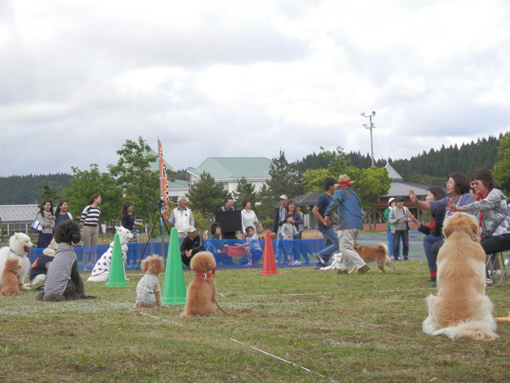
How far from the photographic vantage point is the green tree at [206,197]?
8219cm

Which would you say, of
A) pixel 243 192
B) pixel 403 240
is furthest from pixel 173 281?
pixel 243 192

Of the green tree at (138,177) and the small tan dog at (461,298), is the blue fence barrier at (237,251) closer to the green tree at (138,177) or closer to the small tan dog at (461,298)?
the small tan dog at (461,298)

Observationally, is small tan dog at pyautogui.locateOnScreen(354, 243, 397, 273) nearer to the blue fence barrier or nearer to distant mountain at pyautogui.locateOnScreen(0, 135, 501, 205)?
the blue fence barrier

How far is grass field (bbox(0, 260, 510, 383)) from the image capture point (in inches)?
194

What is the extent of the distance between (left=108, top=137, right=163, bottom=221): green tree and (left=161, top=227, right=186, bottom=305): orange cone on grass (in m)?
46.8

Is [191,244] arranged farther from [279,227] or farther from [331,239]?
[279,227]

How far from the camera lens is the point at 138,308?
9086 mm

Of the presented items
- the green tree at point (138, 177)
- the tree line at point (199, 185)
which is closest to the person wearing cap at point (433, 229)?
the tree line at point (199, 185)

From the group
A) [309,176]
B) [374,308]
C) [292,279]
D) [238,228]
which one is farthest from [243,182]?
[374,308]

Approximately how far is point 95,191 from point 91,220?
46.0m

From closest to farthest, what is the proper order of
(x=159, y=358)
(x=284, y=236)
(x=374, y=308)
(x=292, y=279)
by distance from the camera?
1. (x=159, y=358)
2. (x=374, y=308)
3. (x=292, y=279)
4. (x=284, y=236)

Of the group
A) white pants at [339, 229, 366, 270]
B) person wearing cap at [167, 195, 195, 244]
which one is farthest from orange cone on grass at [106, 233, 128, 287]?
white pants at [339, 229, 366, 270]

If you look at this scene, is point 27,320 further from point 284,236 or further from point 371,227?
point 371,227

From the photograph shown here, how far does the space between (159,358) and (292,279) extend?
862 cm
